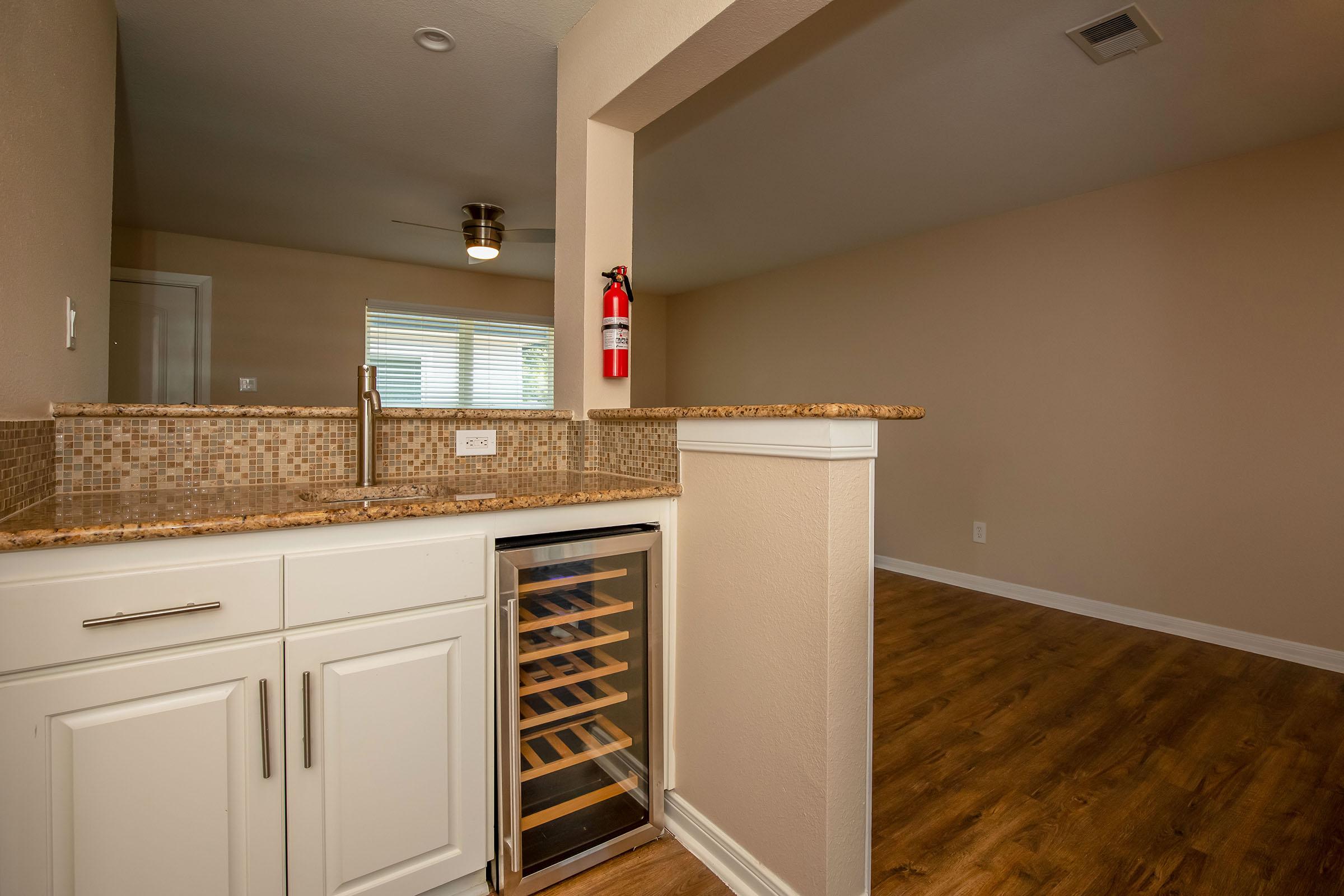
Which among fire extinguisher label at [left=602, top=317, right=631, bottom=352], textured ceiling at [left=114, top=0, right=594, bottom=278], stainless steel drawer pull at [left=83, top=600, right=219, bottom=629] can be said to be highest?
textured ceiling at [left=114, top=0, right=594, bottom=278]

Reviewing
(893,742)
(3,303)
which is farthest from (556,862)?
(3,303)

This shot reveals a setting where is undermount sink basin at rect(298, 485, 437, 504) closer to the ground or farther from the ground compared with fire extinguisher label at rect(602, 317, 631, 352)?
closer to the ground

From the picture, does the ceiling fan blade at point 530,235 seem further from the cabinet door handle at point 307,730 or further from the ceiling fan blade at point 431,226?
the cabinet door handle at point 307,730

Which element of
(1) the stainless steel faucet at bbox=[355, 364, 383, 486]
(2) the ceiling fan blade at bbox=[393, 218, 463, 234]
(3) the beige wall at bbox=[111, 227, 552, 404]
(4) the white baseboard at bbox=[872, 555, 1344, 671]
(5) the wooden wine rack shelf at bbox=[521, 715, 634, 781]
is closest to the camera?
(5) the wooden wine rack shelf at bbox=[521, 715, 634, 781]

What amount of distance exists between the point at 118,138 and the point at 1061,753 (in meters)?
4.60

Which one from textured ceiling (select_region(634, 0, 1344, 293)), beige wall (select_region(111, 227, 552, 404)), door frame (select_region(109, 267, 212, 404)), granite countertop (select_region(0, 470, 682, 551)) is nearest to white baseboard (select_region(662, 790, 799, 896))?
granite countertop (select_region(0, 470, 682, 551))

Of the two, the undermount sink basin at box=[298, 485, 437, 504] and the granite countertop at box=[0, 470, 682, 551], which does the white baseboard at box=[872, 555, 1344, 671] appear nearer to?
the granite countertop at box=[0, 470, 682, 551]

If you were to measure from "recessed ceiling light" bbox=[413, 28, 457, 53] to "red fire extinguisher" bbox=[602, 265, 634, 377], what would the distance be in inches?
39.4

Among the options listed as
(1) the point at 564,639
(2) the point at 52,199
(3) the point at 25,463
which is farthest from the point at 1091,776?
(2) the point at 52,199

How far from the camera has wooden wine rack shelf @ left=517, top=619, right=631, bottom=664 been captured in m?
1.40

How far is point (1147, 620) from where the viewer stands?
3.23 metres

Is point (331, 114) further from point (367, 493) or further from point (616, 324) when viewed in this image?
point (367, 493)

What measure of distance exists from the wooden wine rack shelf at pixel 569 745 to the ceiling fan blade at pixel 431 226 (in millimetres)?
3737

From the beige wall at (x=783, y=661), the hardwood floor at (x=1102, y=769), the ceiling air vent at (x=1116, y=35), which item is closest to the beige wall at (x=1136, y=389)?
the hardwood floor at (x=1102, y=769)
